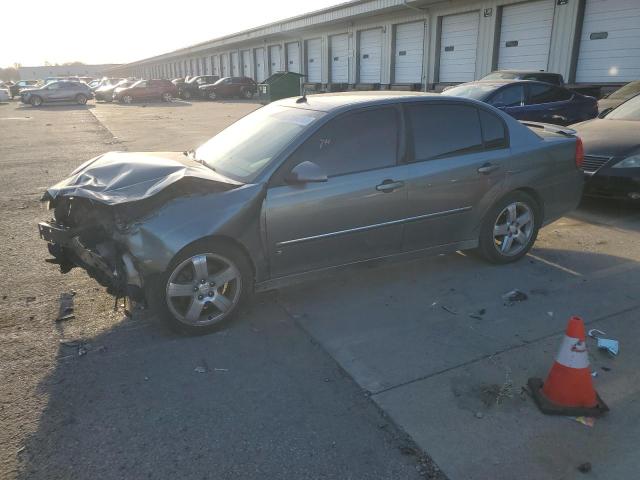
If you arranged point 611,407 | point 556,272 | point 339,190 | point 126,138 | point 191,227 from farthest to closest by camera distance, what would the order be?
point 126,138 < point 556,272 < point 339,190 < point 191,227 < point 611,407

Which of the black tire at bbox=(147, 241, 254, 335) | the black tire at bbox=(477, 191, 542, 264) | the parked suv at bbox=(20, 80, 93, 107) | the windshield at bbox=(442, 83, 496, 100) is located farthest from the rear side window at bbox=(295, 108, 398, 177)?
the parked suv at bbox=(20, 80, 93, 107)

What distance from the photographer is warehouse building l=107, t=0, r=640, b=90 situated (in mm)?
16547

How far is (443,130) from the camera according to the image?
4.68m

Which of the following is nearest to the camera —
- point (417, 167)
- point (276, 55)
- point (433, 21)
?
point (417, 167)

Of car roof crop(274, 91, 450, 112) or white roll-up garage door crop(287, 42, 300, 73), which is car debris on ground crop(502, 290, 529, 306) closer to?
car roof crop(274, 91, 450, 112)

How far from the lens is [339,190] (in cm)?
411

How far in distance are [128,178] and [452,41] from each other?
845 inches

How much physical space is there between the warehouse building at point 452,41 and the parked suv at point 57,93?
13.5 m

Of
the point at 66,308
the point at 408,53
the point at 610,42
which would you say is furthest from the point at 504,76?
the point at 408,53

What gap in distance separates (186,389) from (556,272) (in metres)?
3.67

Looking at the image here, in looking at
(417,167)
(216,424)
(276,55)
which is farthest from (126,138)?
(276,55)

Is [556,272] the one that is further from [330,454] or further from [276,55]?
[276,55]

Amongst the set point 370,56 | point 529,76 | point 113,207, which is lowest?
point 113,207

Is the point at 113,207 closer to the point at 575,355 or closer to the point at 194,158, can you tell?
the point at 194,158
